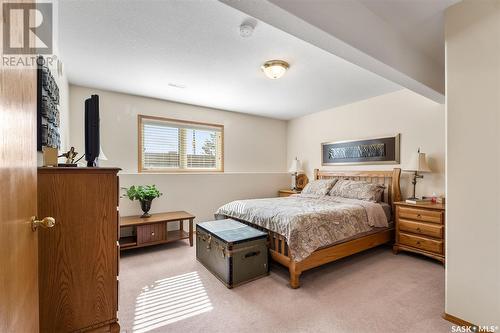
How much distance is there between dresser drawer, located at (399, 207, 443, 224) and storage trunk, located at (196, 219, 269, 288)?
2.04 metres

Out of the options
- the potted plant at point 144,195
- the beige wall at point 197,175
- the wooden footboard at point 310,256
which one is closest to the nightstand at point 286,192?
the beige wall at point 197,175

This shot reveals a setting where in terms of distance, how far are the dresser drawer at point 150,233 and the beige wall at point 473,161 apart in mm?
3311

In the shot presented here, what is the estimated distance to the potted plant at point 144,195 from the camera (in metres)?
3.49

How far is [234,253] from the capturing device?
2.35m

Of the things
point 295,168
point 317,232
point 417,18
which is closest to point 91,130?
point 317,232

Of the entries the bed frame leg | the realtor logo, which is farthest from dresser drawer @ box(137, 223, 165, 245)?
the realtor logo

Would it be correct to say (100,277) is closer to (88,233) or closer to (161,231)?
(88,233)

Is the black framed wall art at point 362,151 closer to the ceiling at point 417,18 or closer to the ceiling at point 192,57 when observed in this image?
the ceiling at point 192,57

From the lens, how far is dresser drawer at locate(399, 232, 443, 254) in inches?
111

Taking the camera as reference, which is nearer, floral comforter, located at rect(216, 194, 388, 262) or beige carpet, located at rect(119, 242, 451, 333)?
beige carpet, located at rect(119, 242, 451, 333)

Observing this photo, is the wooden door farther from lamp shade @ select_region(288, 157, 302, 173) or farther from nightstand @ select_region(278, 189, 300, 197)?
lamp shade @ select_region(288, 157, 302, 173)

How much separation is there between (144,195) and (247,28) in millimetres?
2733

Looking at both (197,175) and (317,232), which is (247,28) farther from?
(197,175)

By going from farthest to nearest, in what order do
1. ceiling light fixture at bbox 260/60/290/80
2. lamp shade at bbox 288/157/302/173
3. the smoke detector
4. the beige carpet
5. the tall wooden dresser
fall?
1. lamp shade at bbox 288/157/302/173
2. ceiling light fixture at bbox 260/60/290/80
3. the smoke detector
4. the beige carpet
5. the tall wooden dresser
